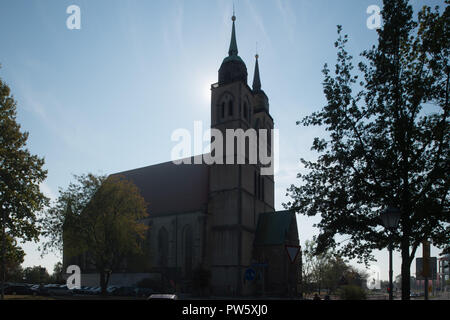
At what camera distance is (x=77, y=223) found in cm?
3491

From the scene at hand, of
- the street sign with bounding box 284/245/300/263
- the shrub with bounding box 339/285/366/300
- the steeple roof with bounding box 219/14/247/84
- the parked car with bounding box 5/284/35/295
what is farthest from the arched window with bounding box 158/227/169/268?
Result: the street sign with bounding box 284/245/300/263

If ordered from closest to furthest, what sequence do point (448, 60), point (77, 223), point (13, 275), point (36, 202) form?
point (448, 60), point (36, 202), point (77, 223), point (13, 275)

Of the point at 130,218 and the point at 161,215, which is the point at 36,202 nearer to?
the point at 130,218

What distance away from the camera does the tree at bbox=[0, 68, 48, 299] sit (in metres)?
23.8

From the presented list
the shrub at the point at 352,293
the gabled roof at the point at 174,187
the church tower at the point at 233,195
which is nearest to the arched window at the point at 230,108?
the church tower at the point at 233,195

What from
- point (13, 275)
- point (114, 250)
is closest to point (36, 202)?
point (114, 250)

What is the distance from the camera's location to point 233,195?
43.3 metres

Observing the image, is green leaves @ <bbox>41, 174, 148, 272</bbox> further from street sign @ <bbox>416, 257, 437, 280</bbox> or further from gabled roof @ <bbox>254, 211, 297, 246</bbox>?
street sign @ <bbox>416, 257, 437, 280</bbox>

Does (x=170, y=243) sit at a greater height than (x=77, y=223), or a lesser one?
lesser

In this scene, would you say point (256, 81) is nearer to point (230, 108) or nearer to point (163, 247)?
point (230, 108)

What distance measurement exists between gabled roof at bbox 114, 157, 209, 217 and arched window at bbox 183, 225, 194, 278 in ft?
8.40

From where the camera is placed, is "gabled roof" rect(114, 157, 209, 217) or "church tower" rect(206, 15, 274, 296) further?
"gabled roof" rect(114, 157, 209, 217)
